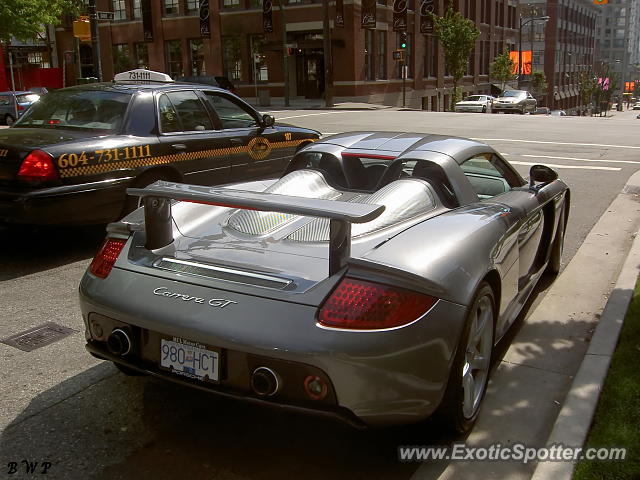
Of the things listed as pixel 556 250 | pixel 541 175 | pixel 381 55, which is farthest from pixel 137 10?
pixel 541 175

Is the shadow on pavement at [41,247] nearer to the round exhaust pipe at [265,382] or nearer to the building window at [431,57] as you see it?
the round exhaust pipe at [265,382]

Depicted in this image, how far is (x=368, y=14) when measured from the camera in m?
38.0

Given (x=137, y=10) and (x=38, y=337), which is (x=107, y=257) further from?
(x=137, y=10)

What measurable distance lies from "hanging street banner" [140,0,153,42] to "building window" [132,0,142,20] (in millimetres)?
1078

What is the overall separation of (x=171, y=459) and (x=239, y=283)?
0.88 m

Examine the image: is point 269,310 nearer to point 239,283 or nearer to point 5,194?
point 239,283

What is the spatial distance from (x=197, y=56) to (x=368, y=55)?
11.4m

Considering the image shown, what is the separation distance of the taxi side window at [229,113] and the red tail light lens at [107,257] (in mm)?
4398

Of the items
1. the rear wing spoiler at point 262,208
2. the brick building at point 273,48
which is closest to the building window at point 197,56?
the brick building at point 273,48

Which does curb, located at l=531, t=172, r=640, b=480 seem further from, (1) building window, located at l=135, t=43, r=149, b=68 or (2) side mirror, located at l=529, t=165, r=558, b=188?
(1) building window, located at l=135, t=43, r=149, b=68

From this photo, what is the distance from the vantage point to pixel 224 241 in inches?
132

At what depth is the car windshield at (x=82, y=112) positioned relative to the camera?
6.60m

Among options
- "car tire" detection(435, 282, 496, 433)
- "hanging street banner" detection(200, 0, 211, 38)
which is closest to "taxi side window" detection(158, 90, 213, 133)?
"car tire" detection(435, 282, 496, 433)

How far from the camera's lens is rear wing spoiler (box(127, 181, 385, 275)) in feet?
9.07
